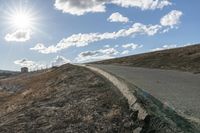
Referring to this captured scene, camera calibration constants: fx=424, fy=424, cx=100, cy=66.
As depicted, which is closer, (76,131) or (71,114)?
(76,131)

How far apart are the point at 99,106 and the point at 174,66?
69.0ft

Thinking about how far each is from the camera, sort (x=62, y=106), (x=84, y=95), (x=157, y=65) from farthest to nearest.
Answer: (x=157, y=65)
(x=84, y=95)
(x=62, y=106)

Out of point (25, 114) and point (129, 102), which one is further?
point (25, 114)

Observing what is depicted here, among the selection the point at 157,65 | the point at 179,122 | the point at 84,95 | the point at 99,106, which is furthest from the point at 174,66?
the point at 179,122

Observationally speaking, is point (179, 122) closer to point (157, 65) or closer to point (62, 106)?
point (62, 106)

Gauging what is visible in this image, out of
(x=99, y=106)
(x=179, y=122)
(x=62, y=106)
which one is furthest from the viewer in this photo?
(x=62, y=106)

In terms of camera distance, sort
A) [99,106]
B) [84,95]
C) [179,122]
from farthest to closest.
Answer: [84,95] → [99,106] → [179,122]

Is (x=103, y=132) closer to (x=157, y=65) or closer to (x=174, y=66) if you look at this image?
(x=174, y=66)

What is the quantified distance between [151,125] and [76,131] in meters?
1.86

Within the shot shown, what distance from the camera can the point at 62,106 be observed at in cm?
1237

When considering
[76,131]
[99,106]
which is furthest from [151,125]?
[99,106]

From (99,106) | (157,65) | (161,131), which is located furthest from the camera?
(157,65)

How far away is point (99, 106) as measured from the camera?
11234mm

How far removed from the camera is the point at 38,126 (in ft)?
34.0
